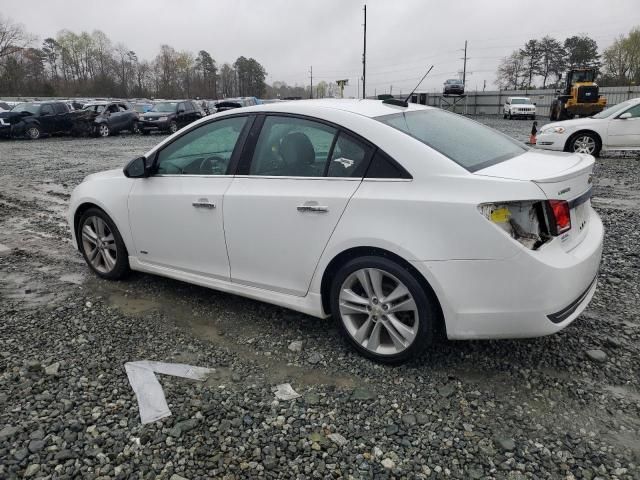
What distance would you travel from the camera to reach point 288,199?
Answer: 129 inches

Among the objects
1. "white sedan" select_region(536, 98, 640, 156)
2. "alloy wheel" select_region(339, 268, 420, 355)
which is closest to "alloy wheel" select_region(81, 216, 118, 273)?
"alloy wheel" select_region(339, 268, 420, 355)

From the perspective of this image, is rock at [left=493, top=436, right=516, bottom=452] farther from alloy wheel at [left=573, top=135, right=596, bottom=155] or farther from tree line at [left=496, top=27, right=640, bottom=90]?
tree line at [left=496, top=27, right=640, bottom=90]

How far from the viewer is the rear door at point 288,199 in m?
3.16

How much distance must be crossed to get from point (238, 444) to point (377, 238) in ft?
4.40

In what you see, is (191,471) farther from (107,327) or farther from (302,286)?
(107,327)

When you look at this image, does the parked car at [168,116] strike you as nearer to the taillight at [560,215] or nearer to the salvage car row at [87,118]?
the salvage car row at [87,118]

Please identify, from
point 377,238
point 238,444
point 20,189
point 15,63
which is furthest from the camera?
point 15,63

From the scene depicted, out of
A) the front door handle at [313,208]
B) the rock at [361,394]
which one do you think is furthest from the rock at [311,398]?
the front door handle at [313,208]

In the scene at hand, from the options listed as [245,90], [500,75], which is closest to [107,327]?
[500,75]

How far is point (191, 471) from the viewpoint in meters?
2.36

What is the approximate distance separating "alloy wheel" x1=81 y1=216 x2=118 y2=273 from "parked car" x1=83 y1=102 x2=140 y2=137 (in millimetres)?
21968

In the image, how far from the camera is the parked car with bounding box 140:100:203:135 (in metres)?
25.3

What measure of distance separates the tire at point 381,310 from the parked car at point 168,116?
2439 centimetres

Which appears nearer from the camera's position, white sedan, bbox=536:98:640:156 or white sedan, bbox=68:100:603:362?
white sedan, bbox=68:100:603:362
